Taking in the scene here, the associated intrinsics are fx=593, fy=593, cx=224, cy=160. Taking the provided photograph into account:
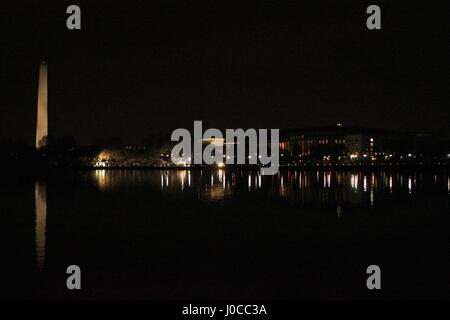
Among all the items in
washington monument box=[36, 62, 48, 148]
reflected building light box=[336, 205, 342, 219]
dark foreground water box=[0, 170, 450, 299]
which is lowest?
dark foreground water box=[0, 170, 450, 299]

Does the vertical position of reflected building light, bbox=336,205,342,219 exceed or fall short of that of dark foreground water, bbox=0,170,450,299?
it exceeds it

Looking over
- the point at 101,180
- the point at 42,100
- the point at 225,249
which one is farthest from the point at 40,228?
the point at 42,100

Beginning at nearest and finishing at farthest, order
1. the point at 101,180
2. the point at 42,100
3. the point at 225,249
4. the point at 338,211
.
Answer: the point at 225,249, the point at 338,211, the point at 101,180, the point at 42,100

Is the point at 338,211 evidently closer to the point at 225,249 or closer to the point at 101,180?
the point at 225,249

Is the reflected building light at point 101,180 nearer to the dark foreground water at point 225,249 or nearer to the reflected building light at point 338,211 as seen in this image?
the dark foreground water at point 225,249

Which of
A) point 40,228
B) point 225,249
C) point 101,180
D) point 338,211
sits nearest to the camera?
point 225,249

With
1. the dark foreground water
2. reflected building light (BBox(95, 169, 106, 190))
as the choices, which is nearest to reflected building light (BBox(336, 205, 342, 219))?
the dark foreground water

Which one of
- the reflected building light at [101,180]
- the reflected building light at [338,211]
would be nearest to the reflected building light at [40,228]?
the reflected building light at [338,211]

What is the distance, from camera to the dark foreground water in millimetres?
9211

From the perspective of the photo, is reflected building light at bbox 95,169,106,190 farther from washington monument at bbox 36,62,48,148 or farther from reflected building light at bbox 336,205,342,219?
reflected building light at bbox 336,205,342,219

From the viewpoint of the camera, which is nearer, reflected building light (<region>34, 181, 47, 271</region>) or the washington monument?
reflected building light (<region>34, 181, 47, 271</region>)

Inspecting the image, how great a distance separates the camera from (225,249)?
12.3m

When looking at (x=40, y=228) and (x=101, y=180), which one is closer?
(x=40, y=228)
